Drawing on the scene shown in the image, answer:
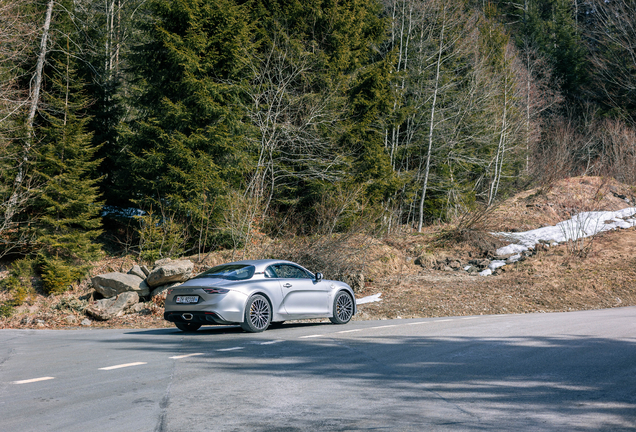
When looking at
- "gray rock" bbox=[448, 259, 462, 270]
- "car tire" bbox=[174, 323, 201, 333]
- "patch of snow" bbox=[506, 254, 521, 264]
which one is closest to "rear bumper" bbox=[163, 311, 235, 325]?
"car tire" bbox=[174, 323, 201, 333]

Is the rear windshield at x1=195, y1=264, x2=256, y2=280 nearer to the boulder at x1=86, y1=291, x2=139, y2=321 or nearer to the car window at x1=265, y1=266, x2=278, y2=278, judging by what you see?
the car window at x1=265, y1=266, x2=278, y2=278

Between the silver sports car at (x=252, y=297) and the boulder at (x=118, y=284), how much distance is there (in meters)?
5.89

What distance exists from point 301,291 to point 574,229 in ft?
54.9

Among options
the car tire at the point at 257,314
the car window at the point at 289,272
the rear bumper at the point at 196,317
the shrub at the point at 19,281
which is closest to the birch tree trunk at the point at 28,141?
the shrub at the point at 19,281

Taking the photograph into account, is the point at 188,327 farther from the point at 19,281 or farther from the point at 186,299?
the point at 19,281

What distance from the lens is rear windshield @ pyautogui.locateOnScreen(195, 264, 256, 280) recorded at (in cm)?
1114

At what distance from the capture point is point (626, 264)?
Result: 21000mm

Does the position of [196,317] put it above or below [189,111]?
below

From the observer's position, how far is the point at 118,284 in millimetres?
17328

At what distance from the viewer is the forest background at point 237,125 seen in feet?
68.4

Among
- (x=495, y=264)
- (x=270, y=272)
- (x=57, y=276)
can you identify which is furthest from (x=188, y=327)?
(x=495, y=264)

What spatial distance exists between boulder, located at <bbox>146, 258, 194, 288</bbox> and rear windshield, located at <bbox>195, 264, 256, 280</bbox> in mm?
5235

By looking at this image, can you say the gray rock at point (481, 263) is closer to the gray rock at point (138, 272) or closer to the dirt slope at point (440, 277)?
the dirt slope at point (440, 277)

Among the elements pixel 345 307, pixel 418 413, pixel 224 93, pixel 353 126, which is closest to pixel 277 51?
pixel 224 93
